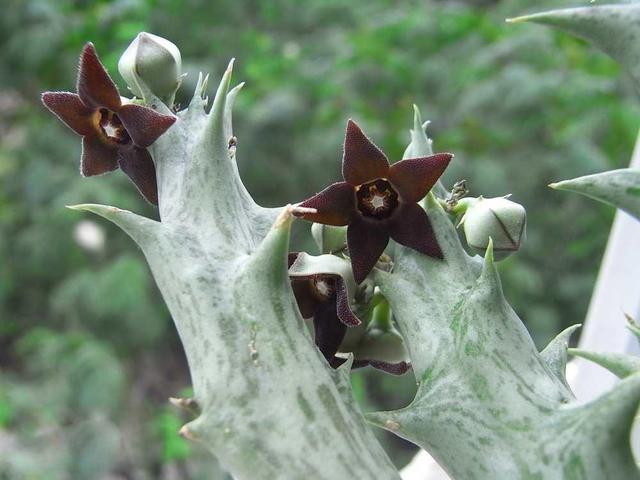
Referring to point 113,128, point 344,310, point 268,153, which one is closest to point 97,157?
point 113,128

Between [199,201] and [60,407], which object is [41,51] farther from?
[199,201]

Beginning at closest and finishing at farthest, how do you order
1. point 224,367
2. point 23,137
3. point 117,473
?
point 224,367 < point 117,473 < point 23,137

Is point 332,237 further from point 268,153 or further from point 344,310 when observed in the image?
point 268,153

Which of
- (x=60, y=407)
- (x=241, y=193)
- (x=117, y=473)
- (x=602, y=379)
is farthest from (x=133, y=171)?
(x=117, y=473)

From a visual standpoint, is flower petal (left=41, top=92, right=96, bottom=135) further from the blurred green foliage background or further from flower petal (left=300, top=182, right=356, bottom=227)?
the blurred green foliage background

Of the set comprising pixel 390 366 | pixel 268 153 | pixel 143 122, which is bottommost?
pixel 268 153
